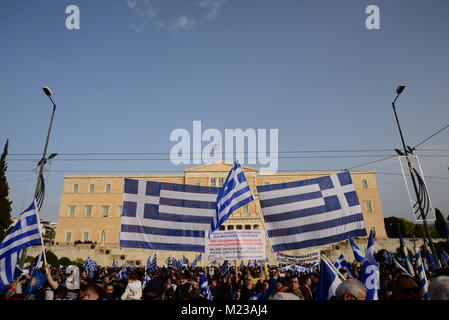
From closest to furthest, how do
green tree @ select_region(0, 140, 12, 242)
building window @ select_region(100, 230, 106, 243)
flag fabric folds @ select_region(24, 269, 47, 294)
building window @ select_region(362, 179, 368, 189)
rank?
1. flag fabric folds @ select_region(24, 269, 47, 294)
2. green tree @ select_region(0, 140, 12, 242)
3. building window @ select_region(100, 230, 106, 243)
4. building window @ select_region(362, 179, 368, 189)

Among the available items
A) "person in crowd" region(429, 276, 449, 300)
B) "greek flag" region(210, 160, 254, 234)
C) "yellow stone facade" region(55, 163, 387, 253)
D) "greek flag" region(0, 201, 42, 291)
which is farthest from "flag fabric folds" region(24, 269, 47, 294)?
"yellow stone facade" region(55, 163, 387, 253)

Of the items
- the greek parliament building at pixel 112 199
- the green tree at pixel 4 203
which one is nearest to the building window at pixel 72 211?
the greek parliament building at pixel 112 199

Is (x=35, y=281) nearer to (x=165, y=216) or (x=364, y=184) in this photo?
(x=165, y=216)

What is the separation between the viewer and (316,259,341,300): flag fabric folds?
3951 millimetres

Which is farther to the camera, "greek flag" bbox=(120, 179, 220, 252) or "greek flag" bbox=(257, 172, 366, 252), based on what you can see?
"greek flag" bbox=(120, 179, 220, 252)

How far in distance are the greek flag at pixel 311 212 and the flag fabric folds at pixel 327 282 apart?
177cm

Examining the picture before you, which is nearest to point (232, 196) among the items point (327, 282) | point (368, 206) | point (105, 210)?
point (327, 282)

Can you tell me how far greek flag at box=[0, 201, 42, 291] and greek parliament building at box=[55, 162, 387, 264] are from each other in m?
45.3

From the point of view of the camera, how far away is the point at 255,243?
7.48 meters

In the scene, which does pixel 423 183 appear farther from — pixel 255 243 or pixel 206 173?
pixel 206 173

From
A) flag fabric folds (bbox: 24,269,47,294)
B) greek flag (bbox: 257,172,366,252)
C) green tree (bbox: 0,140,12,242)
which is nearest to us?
flag fabric folds (bbox: 24,269,47,294)

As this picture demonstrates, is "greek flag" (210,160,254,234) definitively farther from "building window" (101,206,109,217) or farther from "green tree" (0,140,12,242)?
"building window" (101,206,109,217)

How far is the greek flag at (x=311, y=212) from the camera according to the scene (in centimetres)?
600
